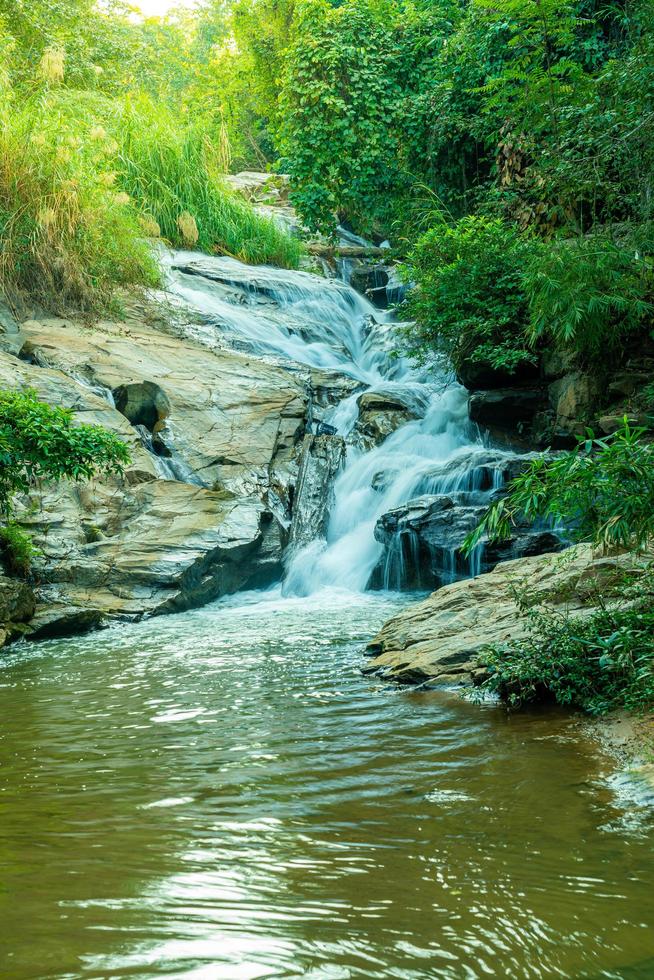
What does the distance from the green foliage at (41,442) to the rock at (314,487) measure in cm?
352

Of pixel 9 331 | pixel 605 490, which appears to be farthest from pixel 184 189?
pixel 605 490

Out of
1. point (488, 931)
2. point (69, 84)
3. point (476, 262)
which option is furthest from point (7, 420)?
point (69, 84)

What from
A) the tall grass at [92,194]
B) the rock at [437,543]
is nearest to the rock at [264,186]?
the tall grass at [92,194]

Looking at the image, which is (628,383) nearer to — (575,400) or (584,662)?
(575,400)

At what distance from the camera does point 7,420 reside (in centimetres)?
736

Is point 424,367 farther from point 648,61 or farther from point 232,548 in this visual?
point 648,61

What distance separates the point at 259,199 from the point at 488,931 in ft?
74.4

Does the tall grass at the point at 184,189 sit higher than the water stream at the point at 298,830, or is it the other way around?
the tall grass at the point at 184,189

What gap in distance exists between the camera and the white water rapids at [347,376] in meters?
10.6

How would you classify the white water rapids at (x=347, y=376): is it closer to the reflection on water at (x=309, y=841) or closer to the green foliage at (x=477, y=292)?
the green foliage at (x=477, y=292)

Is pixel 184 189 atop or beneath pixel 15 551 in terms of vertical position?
atop

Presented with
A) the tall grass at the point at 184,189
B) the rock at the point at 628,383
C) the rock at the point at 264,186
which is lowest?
the rock at the point at 628,383

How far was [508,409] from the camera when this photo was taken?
39.1ft

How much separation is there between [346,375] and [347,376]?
0.12ft
